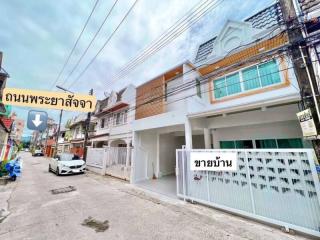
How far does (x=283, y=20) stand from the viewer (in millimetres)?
3729

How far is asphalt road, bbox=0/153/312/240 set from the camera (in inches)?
135

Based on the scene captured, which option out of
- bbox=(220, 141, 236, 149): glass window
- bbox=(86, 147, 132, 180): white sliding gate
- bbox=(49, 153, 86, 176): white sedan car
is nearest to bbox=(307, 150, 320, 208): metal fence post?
bbox=(220, 141, 236, 149): glass window

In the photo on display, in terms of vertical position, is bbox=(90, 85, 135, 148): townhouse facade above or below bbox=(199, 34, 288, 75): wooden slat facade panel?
below

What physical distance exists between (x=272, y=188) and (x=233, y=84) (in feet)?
18.1

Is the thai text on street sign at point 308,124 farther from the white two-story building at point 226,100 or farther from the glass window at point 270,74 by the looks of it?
the glass window at point 270,74

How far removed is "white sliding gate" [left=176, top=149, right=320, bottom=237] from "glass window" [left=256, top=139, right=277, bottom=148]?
140 inches

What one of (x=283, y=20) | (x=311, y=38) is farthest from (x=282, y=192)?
(x=283, y=20)

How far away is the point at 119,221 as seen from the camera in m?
4.11

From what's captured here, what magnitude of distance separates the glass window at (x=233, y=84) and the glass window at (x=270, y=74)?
1021 mm

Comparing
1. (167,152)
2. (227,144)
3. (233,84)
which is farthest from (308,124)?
(167,152)

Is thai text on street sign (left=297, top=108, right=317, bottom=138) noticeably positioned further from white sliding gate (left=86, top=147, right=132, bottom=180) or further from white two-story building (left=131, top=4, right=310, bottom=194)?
white sliding gate (left=86, top=147, right=132, bottom=180)

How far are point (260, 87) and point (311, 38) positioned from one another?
3948 millimetres

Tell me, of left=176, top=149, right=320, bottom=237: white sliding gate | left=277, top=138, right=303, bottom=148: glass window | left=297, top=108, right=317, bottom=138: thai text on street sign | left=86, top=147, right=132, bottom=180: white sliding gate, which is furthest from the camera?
left=86, top=147, right=132, bottom=180: white sliding gate

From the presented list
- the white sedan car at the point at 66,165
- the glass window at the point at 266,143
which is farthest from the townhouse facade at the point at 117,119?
the glass window at the point at 266,143
